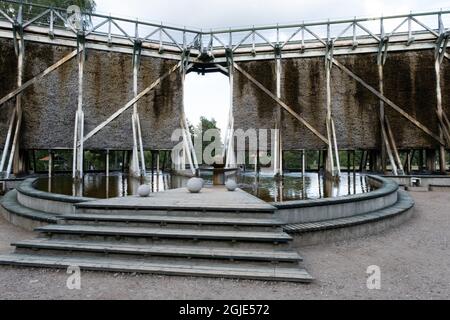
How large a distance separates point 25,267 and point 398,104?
800 inches

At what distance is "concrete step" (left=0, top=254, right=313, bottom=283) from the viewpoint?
448 cm

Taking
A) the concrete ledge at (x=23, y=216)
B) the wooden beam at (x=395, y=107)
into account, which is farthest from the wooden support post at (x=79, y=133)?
the wooden beam at (x=395, y=107)

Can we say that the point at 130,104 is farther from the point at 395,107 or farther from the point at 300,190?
the point at 395,107

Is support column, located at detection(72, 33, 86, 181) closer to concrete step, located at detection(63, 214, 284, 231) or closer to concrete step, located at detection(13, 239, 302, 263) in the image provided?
concrete step, located at detection(63, 214, 284, 231)

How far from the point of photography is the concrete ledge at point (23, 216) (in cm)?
727

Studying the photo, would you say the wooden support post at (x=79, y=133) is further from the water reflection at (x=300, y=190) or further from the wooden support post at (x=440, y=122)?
the wooden support post at (x=440, y=122)

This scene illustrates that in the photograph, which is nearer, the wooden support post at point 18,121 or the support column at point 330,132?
the wooden support post at point 18,121

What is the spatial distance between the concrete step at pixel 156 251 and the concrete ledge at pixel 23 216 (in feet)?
4.54

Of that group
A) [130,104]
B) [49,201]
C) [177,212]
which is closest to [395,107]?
[130,104]

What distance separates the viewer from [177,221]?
5.65 m

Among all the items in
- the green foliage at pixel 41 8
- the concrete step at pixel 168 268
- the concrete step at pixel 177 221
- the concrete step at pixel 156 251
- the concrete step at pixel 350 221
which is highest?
the green foliage at pixel 41 8

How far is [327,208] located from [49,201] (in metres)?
6.86

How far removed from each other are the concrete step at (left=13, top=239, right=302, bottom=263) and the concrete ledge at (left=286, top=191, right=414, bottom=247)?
1.31 m

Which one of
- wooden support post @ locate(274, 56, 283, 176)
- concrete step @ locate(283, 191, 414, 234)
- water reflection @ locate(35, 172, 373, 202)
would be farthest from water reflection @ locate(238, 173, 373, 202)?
wooden support post @ locate(274, 56, 283, 176)
